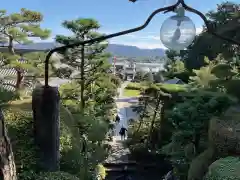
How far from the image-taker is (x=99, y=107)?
856cm

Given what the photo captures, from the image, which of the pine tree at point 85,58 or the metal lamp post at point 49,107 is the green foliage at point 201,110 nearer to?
the pine tree at point 85,58

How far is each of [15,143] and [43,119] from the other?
1.77m

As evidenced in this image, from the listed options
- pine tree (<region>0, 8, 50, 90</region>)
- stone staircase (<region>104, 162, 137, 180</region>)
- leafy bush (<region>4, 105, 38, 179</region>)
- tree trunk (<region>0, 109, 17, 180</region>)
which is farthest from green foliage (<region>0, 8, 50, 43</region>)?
tree trunk (<region>0, 109, 17, 180</region>)

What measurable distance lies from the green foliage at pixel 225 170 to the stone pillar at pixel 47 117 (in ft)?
6.04

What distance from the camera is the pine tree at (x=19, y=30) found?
6383 millimetres

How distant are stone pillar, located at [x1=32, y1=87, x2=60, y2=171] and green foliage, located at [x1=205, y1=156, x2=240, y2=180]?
184 cm

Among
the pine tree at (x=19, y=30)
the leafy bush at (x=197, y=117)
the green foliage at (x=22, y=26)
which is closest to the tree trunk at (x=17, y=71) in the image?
the pine tree at (x=19, y=30)

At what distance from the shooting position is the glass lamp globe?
62.5 inches

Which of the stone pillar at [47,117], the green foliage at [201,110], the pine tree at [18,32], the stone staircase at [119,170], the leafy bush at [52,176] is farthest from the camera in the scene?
the stone staircase at [119,170]

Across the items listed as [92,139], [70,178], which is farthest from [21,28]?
[70,178]

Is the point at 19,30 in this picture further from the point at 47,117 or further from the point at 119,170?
the point at 47,117

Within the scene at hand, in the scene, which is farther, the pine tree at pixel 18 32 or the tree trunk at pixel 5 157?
the pine tree at pixel 18 32

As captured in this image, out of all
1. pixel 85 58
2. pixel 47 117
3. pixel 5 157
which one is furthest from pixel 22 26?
pixel 47 117

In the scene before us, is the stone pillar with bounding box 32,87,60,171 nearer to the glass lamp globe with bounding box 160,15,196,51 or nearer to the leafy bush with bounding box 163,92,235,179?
the glass lamp globe with bounding box 160,15,196,51
